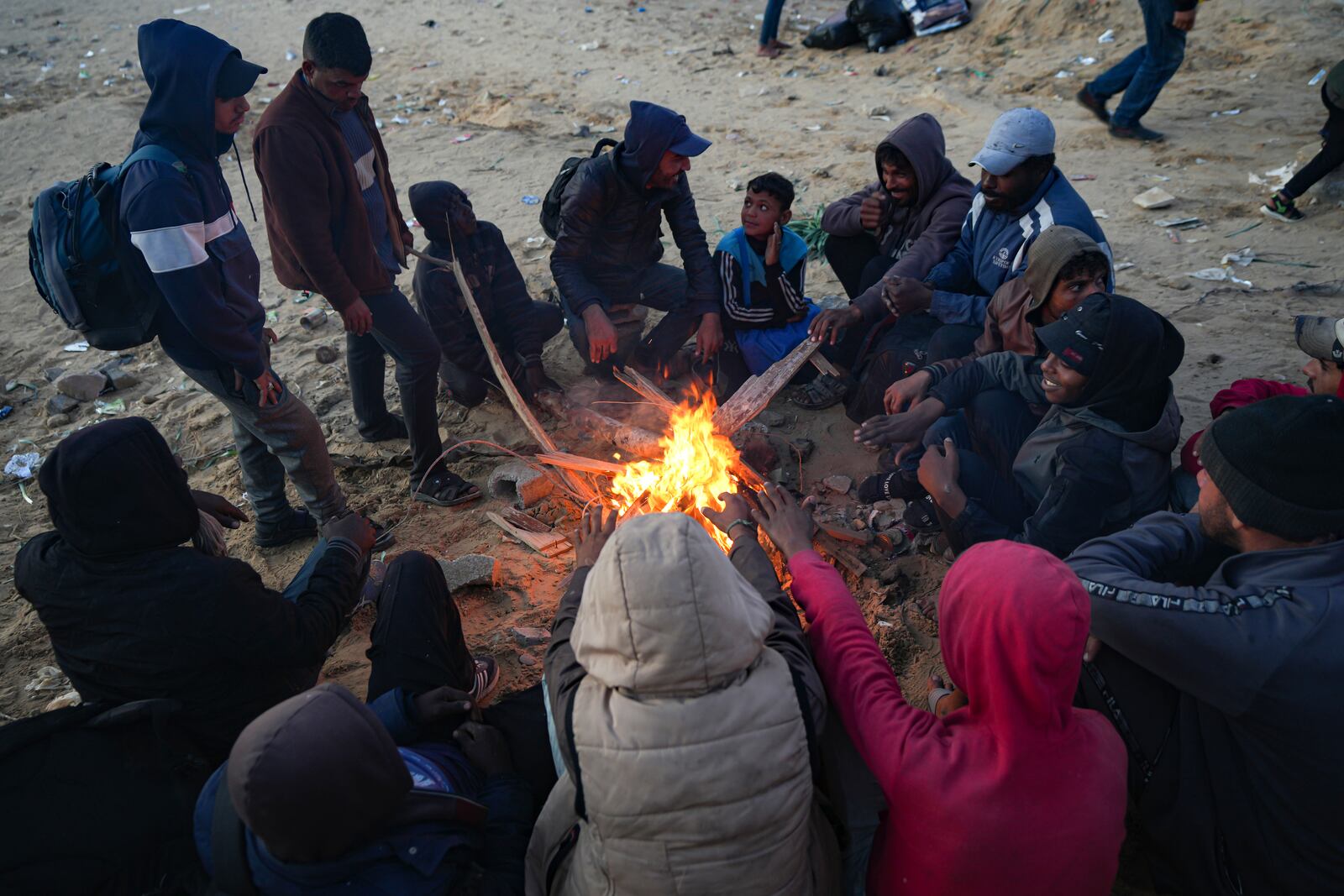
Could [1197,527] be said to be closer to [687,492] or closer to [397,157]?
[687,492]

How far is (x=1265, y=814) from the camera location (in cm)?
233

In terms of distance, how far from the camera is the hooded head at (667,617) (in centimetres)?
176

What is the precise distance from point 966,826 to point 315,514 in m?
3.64

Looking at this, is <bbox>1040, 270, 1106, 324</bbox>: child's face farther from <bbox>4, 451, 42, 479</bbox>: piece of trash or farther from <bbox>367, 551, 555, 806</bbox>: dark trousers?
<bbox>4, 451, 42, 479</bbox>: piece of trash

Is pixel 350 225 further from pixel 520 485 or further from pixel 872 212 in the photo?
pixel 872 212

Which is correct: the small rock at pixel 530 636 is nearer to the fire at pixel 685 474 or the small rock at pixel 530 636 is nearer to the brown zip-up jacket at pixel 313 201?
the fire at pixel 685 474

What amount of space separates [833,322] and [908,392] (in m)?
0.95

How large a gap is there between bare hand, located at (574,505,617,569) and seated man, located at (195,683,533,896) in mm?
879

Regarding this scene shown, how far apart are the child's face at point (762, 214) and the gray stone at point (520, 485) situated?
2189 millimetres

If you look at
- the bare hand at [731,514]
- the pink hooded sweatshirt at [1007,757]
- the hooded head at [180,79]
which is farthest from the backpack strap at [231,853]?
the hooded head at [180,79]

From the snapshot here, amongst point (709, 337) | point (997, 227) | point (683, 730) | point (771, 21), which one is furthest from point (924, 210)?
point (771, 21)

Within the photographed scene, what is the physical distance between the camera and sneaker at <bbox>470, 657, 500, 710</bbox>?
132 inches

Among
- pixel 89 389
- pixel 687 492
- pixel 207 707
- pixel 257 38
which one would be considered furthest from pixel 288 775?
pixel 257 38

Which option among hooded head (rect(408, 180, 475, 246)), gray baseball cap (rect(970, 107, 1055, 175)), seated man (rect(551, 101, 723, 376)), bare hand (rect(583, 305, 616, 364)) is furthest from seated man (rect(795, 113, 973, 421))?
hooded head (rect(408, 180, 475, 246))
